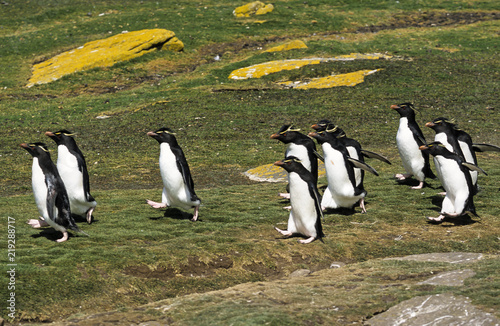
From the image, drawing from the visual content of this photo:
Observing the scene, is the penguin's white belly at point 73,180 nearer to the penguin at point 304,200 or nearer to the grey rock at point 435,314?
the penguin at point 304,200

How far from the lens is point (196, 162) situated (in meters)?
17.1

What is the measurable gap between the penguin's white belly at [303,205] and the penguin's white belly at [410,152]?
4369 millimetres

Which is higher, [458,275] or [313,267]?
[458,275]

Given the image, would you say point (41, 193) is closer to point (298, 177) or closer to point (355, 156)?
point (298, 177)

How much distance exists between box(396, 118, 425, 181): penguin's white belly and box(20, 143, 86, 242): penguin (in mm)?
7438

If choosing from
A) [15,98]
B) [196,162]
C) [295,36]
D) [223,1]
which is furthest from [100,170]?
[223,1]

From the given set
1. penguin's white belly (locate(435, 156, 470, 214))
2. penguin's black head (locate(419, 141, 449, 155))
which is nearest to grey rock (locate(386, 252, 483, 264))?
penguin's white belly (locate(435, 156, 470, 214))

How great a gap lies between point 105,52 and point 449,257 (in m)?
24.0

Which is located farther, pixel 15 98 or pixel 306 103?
pixel 15 98

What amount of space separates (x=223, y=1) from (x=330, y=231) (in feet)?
108

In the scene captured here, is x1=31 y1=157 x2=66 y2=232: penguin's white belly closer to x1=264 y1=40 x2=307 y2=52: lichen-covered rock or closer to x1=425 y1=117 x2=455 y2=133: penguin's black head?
x1=425 y1=117 x2=455 y2=133: penguin's black head

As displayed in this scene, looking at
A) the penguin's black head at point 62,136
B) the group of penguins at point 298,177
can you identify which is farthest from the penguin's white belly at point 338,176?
the penguin's black head at point 62,136

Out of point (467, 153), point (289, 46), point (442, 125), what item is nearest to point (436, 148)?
point (442, 125)

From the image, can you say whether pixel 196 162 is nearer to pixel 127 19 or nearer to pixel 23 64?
pixel 23 64
